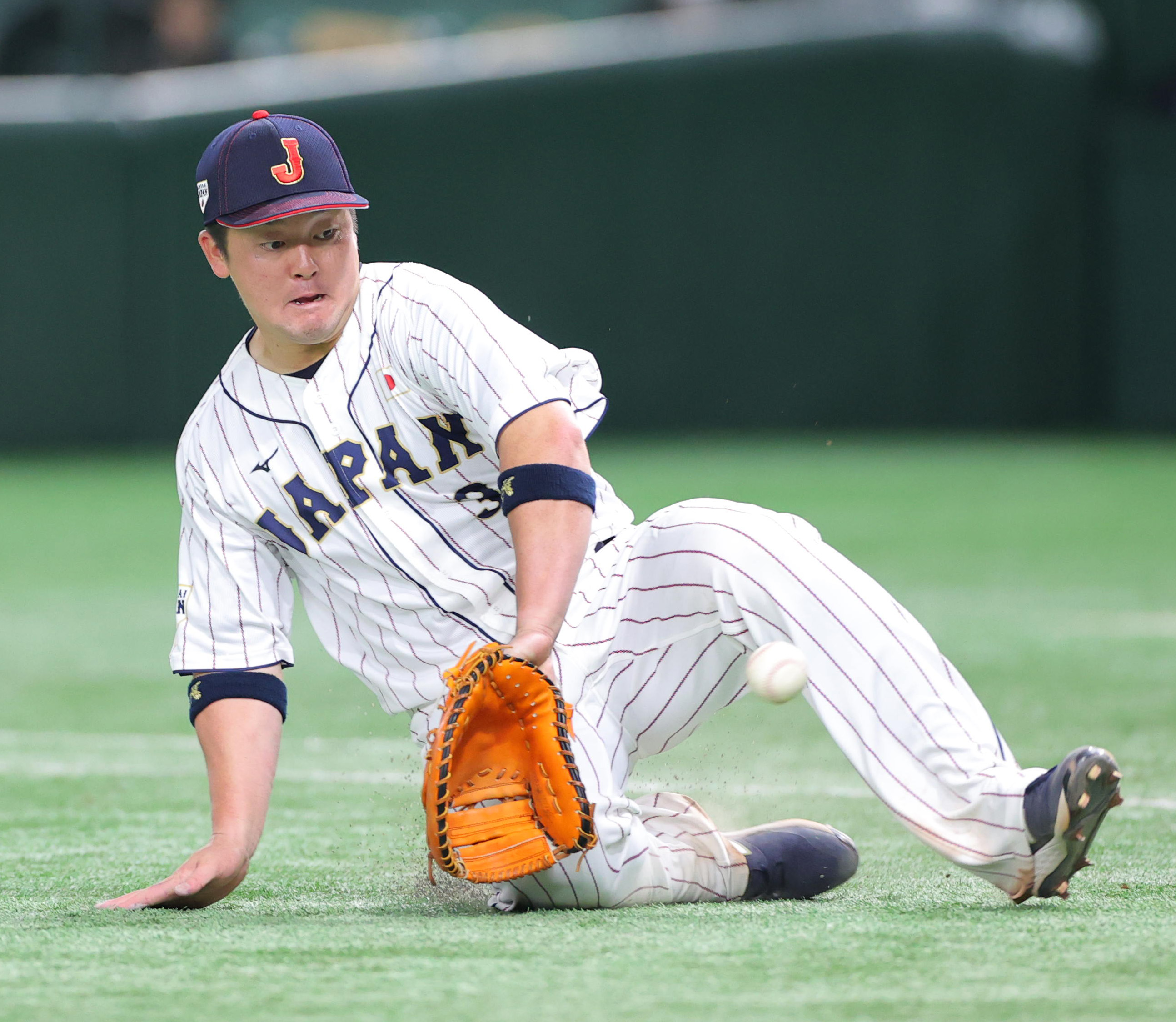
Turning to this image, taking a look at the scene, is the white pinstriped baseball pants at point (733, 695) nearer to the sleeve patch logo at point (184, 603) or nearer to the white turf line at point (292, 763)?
the sleeve patch logo at point (184, 603)

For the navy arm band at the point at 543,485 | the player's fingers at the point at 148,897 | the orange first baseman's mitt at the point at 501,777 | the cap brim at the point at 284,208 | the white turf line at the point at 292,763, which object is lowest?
the white turf line at the point at 292,763

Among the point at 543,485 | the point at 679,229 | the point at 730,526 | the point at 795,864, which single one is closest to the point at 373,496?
the point at 543,485

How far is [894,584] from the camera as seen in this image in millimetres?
7328

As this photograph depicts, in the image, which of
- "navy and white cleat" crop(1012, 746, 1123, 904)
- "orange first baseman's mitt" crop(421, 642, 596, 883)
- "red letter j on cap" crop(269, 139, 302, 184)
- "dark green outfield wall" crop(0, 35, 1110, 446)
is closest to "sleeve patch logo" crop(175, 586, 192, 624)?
"orange first baseman's mitt" crop(421, 642, 596, 883)

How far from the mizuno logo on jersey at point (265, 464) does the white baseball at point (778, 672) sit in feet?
2.65

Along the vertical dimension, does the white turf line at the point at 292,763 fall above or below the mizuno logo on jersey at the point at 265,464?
below

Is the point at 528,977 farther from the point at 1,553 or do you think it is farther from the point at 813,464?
the point at 813,464

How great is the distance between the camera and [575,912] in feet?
8.80

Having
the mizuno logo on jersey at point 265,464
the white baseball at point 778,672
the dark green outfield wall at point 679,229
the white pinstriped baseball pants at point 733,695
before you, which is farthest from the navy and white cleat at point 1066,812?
the dark green outfield wall at point 679,229

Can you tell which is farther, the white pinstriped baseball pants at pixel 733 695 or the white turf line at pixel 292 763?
the white turf line at pixel 292 763

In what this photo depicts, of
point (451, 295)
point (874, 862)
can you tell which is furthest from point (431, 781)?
point (874, 862)

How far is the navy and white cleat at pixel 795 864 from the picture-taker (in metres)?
2.84

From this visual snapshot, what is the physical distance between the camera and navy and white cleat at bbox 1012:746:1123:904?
240cm

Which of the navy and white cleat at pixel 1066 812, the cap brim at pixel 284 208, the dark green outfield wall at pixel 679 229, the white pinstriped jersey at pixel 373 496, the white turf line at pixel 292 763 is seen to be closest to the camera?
the navy and white cleat at pixel 1066 812
